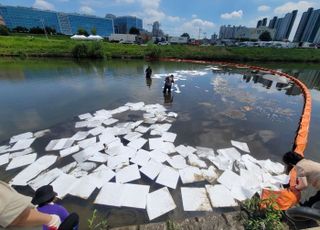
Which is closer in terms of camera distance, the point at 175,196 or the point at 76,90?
the point at 175,196

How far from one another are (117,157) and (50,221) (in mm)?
2179

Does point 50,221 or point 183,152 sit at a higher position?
point 50,221

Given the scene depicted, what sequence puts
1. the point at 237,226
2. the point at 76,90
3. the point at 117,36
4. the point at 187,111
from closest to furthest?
the point at 237,226, the point at 187,111, the point at 76,90, the point at 117,36

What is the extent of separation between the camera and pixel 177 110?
582cm

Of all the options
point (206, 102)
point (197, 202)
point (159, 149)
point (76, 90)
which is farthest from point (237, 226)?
point (76, 90)

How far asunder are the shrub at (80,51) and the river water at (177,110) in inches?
427

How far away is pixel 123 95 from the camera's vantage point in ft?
23.7

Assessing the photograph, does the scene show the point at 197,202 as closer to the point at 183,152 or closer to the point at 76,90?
the point at 183,152

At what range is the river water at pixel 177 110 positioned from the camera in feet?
12.1

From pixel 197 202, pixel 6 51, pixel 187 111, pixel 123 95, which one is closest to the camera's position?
pixel 197 202

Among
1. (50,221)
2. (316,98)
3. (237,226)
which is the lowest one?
(316,98)

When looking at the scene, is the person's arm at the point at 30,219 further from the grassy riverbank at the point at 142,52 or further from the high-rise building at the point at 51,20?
the high-rise building at the point at 51,20

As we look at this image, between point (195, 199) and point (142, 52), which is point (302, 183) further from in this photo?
point (142, 52)

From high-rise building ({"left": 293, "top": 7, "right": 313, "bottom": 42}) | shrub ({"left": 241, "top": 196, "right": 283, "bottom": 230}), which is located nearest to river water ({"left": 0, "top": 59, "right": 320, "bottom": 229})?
shrub ({"left": 241, "top": 196, "right": 283, "bottom": 230})
